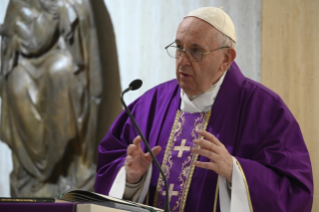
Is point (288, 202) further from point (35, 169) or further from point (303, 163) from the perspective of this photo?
point (35, 169)

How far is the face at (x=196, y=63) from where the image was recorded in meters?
2.41

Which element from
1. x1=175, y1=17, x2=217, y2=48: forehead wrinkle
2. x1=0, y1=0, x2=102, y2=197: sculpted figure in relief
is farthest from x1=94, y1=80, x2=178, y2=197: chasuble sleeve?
x1=0, y1=0, x2=102, y2=197: sculpted figure in relief

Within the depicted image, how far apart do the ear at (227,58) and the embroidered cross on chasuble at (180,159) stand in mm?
275

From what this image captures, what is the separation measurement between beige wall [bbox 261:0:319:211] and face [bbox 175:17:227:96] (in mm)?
1071

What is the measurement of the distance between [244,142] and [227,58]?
0.53 m

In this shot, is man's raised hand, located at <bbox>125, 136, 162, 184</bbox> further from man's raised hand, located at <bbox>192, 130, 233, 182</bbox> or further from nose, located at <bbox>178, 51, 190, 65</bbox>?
nose, located at <bbox>178, 51, 190, 65</bbox>

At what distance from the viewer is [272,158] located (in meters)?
2.18

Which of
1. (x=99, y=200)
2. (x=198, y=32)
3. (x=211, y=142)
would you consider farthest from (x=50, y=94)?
(x=99, y=200)


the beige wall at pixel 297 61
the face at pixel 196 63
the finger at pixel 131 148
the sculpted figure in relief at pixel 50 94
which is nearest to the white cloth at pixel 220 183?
the face at pixel 196 63

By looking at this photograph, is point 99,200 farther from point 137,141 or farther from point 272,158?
point 272,158

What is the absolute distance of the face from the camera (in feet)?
7.91

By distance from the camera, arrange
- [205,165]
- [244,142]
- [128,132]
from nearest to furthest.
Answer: [205,165]
[244,142]
[128,132]

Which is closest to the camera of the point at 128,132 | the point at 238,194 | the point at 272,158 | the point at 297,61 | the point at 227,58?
the point at 238,194

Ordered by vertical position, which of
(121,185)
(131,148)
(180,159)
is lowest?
(121,185)
